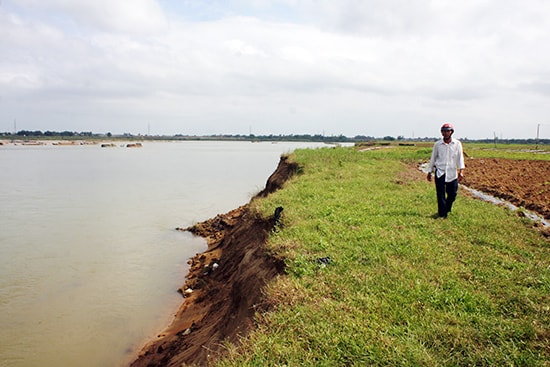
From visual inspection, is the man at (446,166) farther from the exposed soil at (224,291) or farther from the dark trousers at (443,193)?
the exposed soil at (224,291)

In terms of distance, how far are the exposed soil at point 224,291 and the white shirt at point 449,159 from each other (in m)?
3.75

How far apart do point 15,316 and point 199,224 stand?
8856 millimetres

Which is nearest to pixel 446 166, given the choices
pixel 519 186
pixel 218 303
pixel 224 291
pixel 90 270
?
pixel 224 291

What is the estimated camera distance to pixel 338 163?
18.4 meters

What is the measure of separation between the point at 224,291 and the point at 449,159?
5368mm

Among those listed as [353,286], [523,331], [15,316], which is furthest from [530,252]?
[15,316]

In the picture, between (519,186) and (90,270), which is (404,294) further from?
(519,186)

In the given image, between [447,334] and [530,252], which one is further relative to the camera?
[530,252]

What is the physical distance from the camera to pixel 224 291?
26.5 ft

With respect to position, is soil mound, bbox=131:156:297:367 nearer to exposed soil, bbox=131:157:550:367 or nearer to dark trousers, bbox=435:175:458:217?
exposed soil, bbox=131:157:550:367

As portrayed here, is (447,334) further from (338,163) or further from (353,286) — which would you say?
(338,163)

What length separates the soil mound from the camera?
18.0 feet

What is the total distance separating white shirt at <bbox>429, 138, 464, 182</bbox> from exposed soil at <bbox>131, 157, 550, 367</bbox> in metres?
3.75

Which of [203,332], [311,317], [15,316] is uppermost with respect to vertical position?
[311,317]
